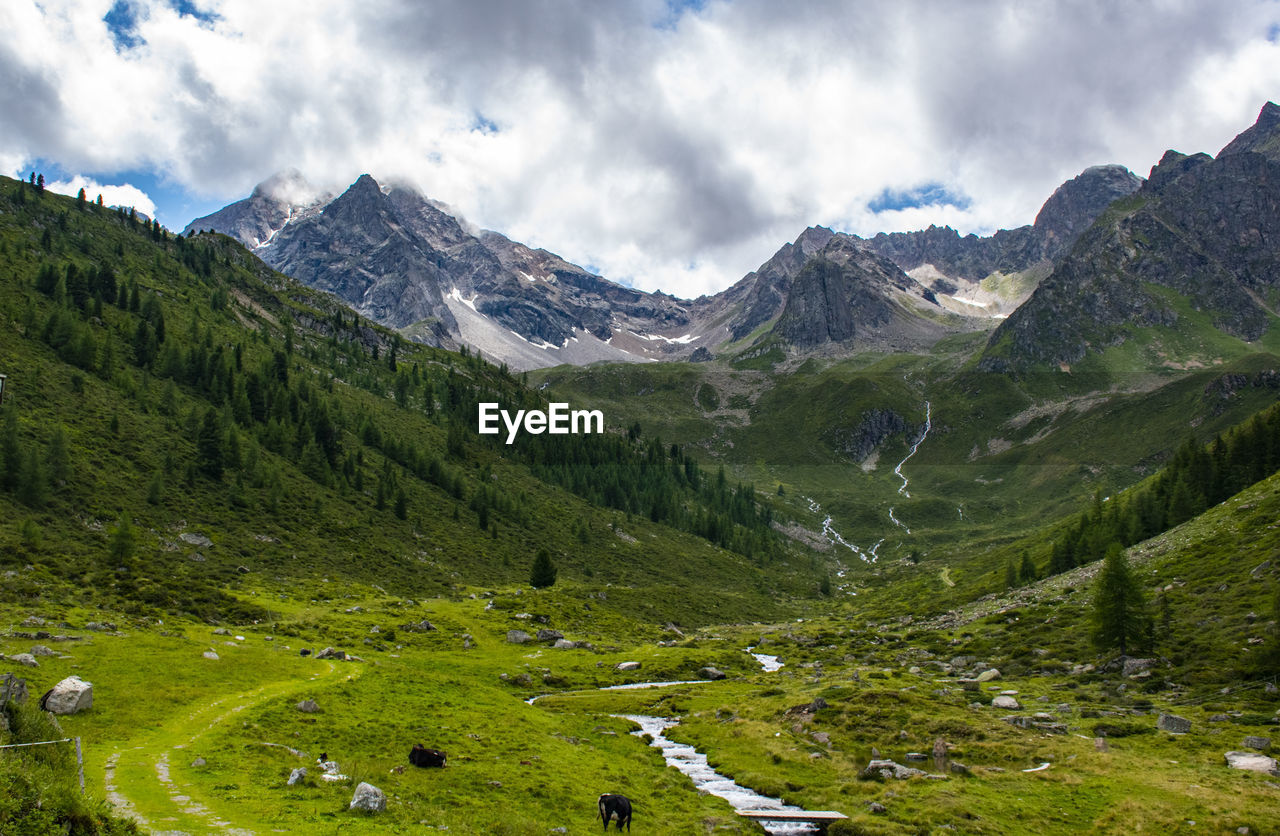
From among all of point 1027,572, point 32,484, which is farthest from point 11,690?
point 1027,572

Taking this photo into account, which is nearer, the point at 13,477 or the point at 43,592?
the point at 43,592

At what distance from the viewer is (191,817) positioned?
20.2 metres

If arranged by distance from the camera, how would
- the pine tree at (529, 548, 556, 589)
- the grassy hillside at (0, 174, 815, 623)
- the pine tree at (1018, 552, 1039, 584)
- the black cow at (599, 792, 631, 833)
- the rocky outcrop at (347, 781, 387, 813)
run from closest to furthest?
the rocky outcrop at (347, 781, 387, 813) → the black cow at (599, 792, 631, 833) → the grassy hillside at (0, 174, 815, 623) → the pine tree at (529, 548, 556, 589) → the pine tree at (1018, 552, 1039, 584)

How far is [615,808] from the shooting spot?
27.2 metres

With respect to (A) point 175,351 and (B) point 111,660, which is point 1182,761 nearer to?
(B) point 111,660

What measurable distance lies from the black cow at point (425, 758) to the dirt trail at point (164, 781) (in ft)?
27.6

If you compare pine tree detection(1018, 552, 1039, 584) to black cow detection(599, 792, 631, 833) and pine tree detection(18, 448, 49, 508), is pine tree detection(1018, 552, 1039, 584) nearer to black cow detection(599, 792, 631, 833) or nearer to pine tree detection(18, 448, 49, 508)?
black cow detection(599, 792, 631, 833)

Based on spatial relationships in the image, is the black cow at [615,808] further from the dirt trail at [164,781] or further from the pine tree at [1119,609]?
the pine tree at [1119,609]

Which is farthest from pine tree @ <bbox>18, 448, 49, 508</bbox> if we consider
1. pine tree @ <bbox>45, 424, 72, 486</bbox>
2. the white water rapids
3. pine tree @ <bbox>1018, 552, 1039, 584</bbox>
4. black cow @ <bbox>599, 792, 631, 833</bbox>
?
pine tree @ <bbox>1018, 552, 1039, 584</bbox>

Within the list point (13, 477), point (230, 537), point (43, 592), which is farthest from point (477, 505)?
point (43, 592)

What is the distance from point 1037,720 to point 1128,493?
130m

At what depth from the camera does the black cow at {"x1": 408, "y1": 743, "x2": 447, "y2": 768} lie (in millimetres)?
30031

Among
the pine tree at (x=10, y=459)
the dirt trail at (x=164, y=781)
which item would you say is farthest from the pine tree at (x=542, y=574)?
the dirt trail at (x=164, y=781)

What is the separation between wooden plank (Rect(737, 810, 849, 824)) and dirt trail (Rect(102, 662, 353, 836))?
2044 centimetres
